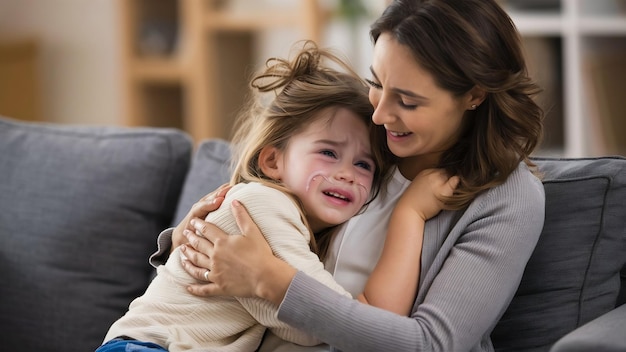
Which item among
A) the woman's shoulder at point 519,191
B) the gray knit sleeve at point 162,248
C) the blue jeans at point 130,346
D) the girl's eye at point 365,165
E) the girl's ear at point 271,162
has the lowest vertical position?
the blue jeans at point 130,346

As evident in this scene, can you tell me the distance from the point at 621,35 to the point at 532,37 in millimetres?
294

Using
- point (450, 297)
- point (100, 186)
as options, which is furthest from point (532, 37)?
point (450, 297)

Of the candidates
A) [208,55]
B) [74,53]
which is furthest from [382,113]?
[74,53]

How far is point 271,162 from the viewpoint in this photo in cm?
174

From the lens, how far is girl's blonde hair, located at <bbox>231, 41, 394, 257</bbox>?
170 cm

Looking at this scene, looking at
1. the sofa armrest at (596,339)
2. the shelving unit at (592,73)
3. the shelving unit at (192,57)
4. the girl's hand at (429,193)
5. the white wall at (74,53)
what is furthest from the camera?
the white wall at (74,53)

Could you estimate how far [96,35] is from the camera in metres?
4.58

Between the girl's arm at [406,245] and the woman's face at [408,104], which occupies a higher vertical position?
the woman's face at [408,104]

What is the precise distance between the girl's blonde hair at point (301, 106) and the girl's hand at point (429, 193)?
0.34 ft

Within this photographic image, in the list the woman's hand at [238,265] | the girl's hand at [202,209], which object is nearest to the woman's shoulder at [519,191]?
the woman's hand at [238,265]

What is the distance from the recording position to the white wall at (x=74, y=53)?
15.0ft

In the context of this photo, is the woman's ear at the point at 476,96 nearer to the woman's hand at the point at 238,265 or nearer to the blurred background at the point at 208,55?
the woman's hand at the point at 238,265

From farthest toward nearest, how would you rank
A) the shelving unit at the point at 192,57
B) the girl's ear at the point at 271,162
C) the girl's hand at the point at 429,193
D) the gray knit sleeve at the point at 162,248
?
the shelving unit at the point at 192,57, the gray knit sleeve at the point at 162,248, the girl's ear at the point at 271,162, the girl's hand at the point at 429,193

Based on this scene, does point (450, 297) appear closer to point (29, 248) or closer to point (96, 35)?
point (29, 248)
